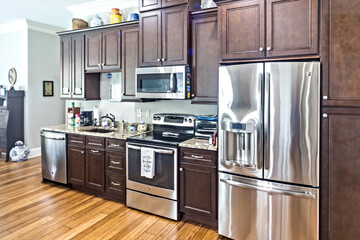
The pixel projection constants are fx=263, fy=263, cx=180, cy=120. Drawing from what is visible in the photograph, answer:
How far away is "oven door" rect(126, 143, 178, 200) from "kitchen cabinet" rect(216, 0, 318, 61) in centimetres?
122

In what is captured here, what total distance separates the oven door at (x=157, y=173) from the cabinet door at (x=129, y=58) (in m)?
0.86

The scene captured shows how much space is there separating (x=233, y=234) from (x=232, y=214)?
197 mm

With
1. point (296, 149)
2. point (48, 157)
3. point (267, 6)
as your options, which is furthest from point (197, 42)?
point (48, 157)

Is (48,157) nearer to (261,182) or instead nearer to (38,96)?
(38,96)

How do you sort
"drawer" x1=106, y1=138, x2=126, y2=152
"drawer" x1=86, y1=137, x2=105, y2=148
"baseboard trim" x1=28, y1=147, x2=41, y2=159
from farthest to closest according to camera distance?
1. "baseboard trim" x1=28, y1=147, x2=41, y2=159
2. "drawer" x1=86, y1=137, x2=105, y2=148
3. "drawer" x1=106, y1=138, x2=126, y2=152

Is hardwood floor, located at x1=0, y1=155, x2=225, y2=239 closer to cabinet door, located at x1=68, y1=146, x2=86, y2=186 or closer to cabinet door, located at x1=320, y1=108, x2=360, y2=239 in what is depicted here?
cabinet door, located at x1=68, y1=146, x2=86, y2=186

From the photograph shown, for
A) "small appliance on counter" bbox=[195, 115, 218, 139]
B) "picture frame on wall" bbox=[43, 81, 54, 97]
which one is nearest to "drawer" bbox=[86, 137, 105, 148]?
"small appliance on counter" bbox=[195, 115, 218, 139]

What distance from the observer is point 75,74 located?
418 cm

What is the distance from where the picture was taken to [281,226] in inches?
90.9

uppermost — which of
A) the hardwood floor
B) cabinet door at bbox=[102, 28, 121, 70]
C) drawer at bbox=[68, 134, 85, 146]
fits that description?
cabinet door at bbox=[102, 28, 121, 70]

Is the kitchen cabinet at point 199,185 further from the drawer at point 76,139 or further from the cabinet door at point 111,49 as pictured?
the cabinet door at point 111,49

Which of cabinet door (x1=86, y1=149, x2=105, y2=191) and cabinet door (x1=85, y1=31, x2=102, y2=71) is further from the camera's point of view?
cabinet door (x1=85, y1=31, x2=102, y2=71)

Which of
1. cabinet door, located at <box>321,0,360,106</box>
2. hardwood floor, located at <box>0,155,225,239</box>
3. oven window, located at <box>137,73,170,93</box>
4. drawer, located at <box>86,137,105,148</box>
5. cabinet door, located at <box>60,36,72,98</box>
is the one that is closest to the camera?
cabinet door, located at <box>321,0,360,106</box>

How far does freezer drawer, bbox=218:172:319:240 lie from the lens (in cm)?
223
